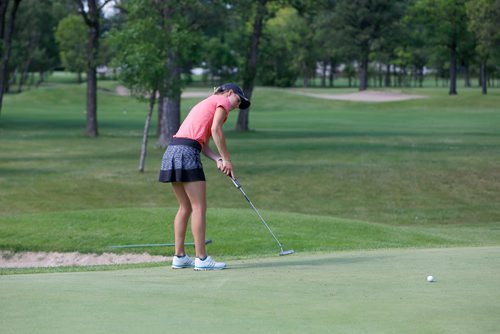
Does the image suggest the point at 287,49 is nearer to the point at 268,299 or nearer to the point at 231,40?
the point at 231,40

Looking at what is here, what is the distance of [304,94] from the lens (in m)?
90.6

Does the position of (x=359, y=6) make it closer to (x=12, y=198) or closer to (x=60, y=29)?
(x=60, y=29)

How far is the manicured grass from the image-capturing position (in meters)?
17.7

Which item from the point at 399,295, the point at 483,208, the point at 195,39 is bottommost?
the point at 483,208

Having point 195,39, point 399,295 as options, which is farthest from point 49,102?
point 399,295

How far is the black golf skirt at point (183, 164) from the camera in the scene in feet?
34.9

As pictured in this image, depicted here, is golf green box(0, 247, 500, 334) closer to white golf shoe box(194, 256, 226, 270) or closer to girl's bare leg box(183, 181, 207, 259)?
white golf shoe box(194, 256, 226, 270)

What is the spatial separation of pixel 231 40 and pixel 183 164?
6491cm

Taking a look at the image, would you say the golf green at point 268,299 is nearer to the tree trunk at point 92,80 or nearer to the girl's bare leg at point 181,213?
the girl's bare leg at point 181,213

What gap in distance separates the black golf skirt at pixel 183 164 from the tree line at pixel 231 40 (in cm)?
2030

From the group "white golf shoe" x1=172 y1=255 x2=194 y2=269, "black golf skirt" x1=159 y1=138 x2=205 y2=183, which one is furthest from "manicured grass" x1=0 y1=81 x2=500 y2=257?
"black golf skirt" x1=159 y1=138 x2=205 y2=183

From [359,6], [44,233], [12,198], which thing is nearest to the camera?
[44,233]

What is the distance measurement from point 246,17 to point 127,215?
3032 centimetres

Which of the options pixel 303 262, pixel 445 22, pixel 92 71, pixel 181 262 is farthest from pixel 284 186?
pixel 445 22
